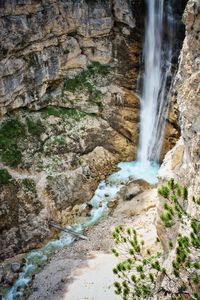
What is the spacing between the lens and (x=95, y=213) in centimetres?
2797

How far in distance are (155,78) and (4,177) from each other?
13886 millimetres

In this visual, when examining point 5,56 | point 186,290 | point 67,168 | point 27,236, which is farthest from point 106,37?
point 186,290

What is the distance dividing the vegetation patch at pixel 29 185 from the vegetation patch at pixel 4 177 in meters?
1.06

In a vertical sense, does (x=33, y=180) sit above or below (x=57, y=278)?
above

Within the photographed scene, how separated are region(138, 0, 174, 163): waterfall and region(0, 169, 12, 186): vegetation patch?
10.4m

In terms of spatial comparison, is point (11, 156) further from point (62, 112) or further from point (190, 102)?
point (190, 102)

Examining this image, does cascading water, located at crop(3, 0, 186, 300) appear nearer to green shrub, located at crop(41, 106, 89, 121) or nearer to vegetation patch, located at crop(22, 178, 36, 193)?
vegetation patch, located at crop(22, 178, 36, 193)

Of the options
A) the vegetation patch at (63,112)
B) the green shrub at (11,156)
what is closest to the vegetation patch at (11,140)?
the green shrub at (11,156)

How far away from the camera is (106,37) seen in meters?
32.8

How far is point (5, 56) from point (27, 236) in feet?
41.0

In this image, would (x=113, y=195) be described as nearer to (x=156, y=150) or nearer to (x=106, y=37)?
(x=156, y=150)

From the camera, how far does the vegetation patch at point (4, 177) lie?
27062mm

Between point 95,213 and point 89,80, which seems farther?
point 89,80

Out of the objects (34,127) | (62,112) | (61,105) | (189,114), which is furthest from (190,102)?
(61,105)
